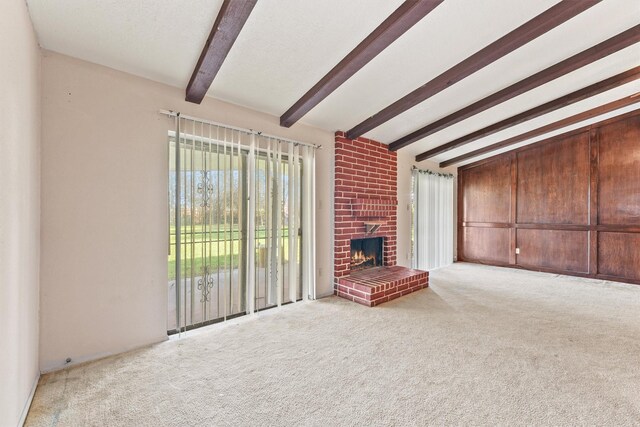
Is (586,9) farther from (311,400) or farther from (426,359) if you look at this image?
(311,400)

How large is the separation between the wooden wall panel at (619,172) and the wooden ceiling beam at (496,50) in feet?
13.1

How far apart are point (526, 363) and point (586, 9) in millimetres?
2632

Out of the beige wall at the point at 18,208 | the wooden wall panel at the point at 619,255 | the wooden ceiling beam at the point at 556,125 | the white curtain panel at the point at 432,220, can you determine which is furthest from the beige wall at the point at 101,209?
the wooden wall panel at the point at 619,255

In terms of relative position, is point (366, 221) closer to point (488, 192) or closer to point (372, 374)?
point (372, 374)

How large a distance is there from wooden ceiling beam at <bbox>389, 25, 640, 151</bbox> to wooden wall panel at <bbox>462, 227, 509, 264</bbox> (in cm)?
335

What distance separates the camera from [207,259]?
2.64m

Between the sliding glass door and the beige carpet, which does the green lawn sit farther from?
the beige carpet

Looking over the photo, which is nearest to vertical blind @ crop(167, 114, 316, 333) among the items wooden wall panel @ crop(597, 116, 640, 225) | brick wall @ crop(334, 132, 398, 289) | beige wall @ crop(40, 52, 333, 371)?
beige wall @ crop(40, 52, 333, 371)

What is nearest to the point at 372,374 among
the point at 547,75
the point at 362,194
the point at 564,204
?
the point at 362,194

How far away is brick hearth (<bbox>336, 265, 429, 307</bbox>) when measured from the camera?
341 centimetres

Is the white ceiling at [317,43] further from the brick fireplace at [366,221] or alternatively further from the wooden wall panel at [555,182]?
the wooden wall panel at [555,182]

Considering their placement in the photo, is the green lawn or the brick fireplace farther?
the brick fireplace

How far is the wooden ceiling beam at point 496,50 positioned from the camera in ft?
6.64

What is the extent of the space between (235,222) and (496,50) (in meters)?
2.82
